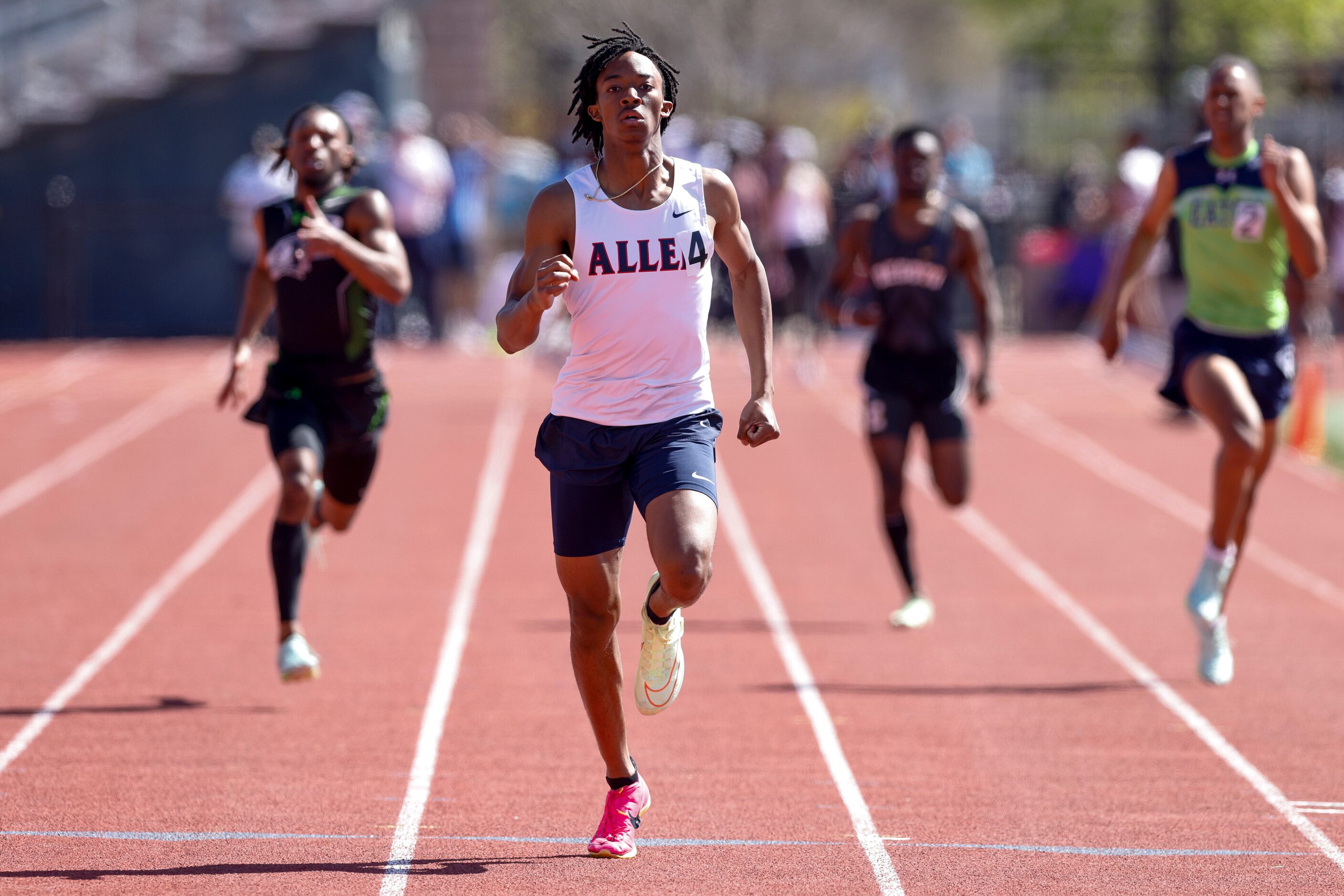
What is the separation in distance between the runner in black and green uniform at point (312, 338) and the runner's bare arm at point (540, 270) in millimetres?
2214

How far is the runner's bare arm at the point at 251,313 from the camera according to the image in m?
7.53

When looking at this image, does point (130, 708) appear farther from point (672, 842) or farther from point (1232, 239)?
point (1232, 239)

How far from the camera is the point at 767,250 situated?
19.0m

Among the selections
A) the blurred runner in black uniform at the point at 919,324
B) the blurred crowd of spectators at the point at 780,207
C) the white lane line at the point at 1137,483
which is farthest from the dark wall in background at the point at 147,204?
the blurred runner in black uniform at the point at 919,324

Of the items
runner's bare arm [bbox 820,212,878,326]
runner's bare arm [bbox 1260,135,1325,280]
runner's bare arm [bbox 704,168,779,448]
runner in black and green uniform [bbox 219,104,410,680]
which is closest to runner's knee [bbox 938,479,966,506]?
runner's bare arm [bbox 820,212,878,326]

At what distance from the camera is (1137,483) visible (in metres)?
13.6

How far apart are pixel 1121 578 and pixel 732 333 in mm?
11194

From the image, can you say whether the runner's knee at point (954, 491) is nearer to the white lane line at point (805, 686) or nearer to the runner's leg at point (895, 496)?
the runner's leg at point (895, 496)

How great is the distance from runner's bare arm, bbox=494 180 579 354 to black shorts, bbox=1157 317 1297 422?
352cm

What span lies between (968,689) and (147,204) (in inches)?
670

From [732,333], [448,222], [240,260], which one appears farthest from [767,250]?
[240,260]

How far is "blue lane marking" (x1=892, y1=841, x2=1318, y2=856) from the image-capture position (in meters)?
5.45

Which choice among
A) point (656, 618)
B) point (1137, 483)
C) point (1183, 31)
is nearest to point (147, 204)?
point (1137, 483)

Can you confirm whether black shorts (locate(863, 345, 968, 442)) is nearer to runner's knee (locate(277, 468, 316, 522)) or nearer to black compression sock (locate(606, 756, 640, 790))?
runner's knee (locate(277, 468, 316, 522))
